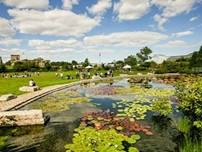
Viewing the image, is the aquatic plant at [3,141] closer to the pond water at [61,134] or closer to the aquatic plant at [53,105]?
the pond water at [61,134]

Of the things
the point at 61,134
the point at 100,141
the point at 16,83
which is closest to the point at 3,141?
the point at 61,134

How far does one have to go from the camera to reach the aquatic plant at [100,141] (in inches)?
364

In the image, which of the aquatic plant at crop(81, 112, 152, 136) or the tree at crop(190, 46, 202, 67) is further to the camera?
the tree at crop(190, 46, 202, 67)

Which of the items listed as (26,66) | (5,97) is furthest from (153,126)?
(26,66)

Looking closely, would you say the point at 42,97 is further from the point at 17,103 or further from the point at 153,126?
the point at 153,126

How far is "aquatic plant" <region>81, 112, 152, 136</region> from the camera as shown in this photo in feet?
39.8

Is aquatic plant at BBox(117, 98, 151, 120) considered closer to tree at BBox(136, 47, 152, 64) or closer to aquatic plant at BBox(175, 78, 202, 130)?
aquatic plant at BBox(175, 78, 202, 130)

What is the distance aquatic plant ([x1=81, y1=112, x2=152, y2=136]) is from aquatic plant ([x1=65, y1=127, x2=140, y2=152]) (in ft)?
2.34

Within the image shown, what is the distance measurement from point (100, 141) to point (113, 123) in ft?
11.3

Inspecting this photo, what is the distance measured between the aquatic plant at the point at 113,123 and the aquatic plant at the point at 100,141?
28.1 inches

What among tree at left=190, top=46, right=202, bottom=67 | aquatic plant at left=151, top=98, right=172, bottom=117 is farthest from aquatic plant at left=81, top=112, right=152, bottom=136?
tree at left=190, top=46, right=202, bottom=67

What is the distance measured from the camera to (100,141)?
32.8ft

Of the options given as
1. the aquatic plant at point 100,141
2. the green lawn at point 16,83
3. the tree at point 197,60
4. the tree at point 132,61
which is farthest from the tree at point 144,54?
the aquatic plant at point 100,141

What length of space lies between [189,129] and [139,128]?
235 centimetres
